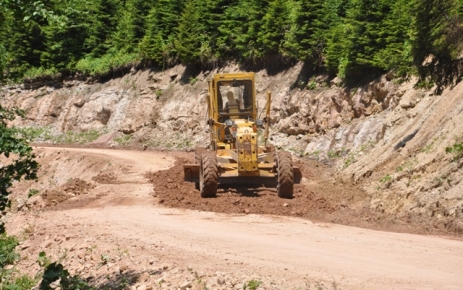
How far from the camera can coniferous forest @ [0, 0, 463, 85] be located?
19.0 metres

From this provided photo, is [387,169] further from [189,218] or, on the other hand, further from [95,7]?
[95,7]

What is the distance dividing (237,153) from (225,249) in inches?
260

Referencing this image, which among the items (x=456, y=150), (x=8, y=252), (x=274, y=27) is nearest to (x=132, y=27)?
(x=274, y=27)

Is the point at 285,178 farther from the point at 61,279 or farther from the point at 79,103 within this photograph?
the point at 79,103

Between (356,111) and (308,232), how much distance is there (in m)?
16.5

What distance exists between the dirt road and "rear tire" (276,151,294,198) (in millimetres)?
423

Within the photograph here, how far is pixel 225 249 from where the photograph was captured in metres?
11.1

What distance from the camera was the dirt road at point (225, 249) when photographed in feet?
30.0

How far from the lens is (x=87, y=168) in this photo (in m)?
28.0

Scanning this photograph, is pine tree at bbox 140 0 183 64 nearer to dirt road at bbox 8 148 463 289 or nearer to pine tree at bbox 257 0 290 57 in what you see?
pine tree at bbox 257 0 290 57

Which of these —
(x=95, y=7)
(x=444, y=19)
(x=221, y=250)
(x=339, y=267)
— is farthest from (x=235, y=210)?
(x=95, y=7)

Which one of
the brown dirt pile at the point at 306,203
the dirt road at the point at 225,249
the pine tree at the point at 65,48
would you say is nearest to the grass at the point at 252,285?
the dirt road at the point at 225,249

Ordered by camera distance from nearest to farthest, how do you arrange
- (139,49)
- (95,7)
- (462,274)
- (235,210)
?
(462,274) < (235,210) < (139,49) < (95,7)

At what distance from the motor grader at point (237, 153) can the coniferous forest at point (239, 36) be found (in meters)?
5.02
